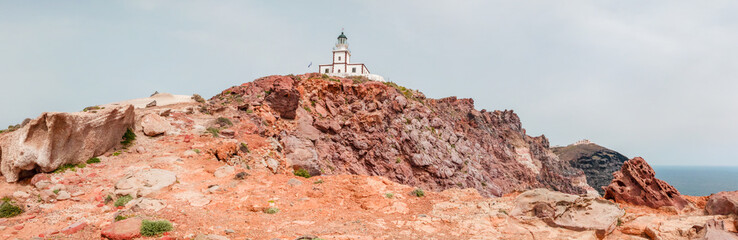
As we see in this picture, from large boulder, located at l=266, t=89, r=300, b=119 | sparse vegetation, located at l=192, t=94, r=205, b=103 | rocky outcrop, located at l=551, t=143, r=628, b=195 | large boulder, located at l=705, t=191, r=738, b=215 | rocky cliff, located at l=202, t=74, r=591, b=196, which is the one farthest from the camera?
rocky outcrop, located at l=551, t=143, r=628, b=195

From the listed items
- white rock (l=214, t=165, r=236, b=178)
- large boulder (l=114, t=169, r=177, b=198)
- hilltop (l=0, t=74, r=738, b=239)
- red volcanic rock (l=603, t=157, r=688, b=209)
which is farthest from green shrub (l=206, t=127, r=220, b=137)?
red volcanic rock (l=603, t=157, r=688, b=209)

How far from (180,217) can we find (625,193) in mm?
16881

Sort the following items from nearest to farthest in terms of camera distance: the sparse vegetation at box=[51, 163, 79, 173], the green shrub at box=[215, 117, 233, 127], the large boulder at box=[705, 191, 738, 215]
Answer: the large boulder at box=[705, 191, 738, 215] < the sparse vegetation at box=[51, 163, 79, 173] < the green shrub at box=[215, 117, 233, 127]

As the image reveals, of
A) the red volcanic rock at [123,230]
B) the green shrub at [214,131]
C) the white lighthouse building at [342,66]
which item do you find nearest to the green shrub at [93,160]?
the green shrub at [214,131]

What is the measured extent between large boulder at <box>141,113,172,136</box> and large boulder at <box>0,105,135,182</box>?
3003 mm

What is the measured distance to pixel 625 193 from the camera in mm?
13164

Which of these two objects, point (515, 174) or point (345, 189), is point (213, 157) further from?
point (515, 174)

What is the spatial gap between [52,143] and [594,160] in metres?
118

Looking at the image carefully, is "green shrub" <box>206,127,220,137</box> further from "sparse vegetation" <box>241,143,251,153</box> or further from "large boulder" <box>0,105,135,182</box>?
"large boulder" <box>0,105,135,182</box>

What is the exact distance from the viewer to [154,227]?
8.67 m

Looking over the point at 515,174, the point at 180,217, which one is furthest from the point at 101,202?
the point at 515,174

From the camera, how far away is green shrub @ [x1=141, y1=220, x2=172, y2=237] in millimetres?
8516

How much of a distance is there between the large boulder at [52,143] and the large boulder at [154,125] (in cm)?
300

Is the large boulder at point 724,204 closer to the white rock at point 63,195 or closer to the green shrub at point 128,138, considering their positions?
the white rock at point 63,195
